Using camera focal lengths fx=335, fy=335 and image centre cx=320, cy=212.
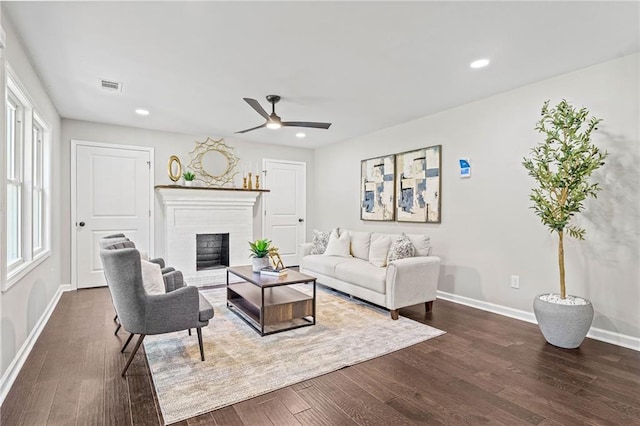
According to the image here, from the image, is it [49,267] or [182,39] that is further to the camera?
[49,267]

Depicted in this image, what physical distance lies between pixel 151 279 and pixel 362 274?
2.32m

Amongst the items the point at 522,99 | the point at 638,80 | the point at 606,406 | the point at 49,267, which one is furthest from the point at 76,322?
the point at 638,80

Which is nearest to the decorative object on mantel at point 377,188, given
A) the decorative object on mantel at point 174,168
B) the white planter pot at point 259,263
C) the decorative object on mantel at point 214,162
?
the white planter pot at point 259,263

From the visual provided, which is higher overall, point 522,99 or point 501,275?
point 522,99

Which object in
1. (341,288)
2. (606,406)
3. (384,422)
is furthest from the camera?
(341,288)

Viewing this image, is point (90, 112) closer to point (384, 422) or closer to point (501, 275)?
point (384, 422)

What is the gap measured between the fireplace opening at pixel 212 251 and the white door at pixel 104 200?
2.68 ft

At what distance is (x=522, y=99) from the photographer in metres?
3.61

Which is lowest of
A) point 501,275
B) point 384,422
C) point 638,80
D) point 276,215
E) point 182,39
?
point 384,422

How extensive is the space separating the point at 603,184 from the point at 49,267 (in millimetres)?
5888

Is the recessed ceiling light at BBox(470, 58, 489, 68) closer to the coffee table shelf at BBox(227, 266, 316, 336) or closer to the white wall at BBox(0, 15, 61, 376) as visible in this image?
the coffee table shelf at BBox(227, 266, 316, 336)

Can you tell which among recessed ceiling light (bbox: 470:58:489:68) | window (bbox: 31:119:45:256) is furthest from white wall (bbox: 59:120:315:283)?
recessed ceiling light (bbox: 470:58:489:68)

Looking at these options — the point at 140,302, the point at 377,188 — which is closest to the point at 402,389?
the point at 140,302

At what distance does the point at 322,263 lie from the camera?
4832 millimetres
